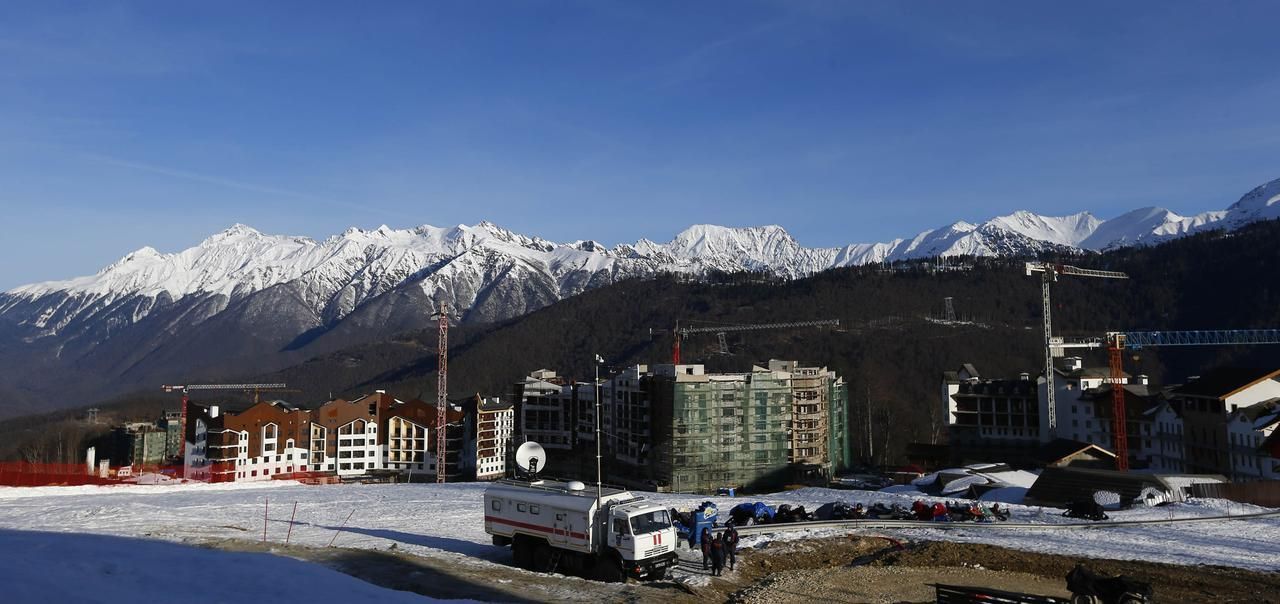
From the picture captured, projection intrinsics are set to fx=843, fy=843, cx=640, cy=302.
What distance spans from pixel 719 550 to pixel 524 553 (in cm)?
561

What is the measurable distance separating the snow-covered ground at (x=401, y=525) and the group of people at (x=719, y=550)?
74cm

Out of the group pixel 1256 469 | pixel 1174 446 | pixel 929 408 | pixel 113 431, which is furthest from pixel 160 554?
A: pixel 113 431

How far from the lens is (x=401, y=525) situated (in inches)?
1256

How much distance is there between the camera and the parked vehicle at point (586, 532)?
73.0 ft

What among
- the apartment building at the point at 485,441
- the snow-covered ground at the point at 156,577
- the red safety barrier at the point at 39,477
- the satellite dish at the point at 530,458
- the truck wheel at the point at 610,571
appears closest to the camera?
the snow-covered ground at the point at 156,577

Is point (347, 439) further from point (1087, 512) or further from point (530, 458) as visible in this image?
point (1087, 512)

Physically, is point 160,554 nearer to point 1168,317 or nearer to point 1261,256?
point 1168,317

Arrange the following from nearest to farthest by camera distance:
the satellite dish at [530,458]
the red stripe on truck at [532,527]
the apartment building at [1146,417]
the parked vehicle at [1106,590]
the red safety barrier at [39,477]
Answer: the parked vehicle at [1106,590]
the red stripe on truck at [532,527]
the satellite dish at [530,458]
the red safety barrier at [39,477]
the apartment building at [1146,417]

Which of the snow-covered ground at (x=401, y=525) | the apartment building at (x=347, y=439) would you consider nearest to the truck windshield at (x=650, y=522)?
the snow-covered ground at (x=401, y=525)

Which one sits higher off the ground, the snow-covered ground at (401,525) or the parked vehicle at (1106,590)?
the parked vehicle at (1106,590)

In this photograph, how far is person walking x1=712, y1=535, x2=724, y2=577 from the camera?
23.3 metres

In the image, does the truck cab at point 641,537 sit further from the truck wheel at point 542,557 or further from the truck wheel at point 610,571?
the truck wheel at point 542,557

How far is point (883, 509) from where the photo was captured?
35.2 m

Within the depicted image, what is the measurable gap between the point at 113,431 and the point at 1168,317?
8554 inches
